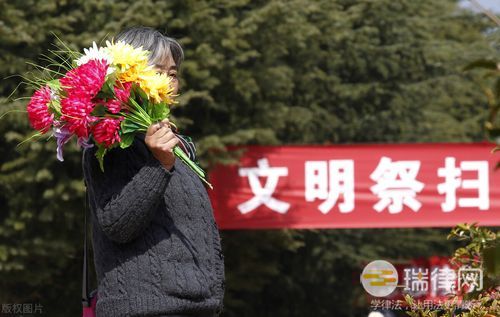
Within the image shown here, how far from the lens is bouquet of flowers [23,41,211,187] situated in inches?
105

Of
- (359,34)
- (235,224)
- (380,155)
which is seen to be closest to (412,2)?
(359,34)

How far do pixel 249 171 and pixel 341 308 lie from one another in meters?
4.52

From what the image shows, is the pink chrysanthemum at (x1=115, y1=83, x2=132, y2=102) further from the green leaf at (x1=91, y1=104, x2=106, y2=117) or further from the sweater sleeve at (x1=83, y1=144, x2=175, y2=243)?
the sweater sleeve at (x1=83, y1=144, x2=175, y2=243)

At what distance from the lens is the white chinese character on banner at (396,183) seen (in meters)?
11.0

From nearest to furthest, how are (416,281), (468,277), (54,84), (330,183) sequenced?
(54,84), (468,277), (416,281), (330,183)

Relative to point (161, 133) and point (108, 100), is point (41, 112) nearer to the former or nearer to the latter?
point (108, 100)

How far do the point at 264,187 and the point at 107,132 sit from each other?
8511 millimetres

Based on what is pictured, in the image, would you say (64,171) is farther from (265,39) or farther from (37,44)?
(265,39)

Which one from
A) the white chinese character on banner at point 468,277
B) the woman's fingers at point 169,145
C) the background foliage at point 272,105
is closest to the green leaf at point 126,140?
the woman's fingers at point 169,145

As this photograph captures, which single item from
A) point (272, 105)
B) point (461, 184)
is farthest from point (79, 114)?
point (272, 105)

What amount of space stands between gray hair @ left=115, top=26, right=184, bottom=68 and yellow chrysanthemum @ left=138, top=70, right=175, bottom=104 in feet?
0.47

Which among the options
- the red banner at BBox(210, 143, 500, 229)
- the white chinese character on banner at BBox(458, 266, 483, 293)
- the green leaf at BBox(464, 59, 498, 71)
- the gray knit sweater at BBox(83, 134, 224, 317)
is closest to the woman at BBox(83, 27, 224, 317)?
the gray knit sweater at BBox(83, 134, 224, 317)

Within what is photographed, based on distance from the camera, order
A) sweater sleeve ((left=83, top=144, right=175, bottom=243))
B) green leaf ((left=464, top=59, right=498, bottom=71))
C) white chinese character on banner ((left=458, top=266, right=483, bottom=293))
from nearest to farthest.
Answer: green leaf ((left=464, top=59, right=498, bottom=71)) < sweater sleeve ((left=83, top=144, right=175, bottom=243)) < white chinese character on banner ((left=458, top=266, right=483, bottom=293))

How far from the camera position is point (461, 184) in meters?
11.0
